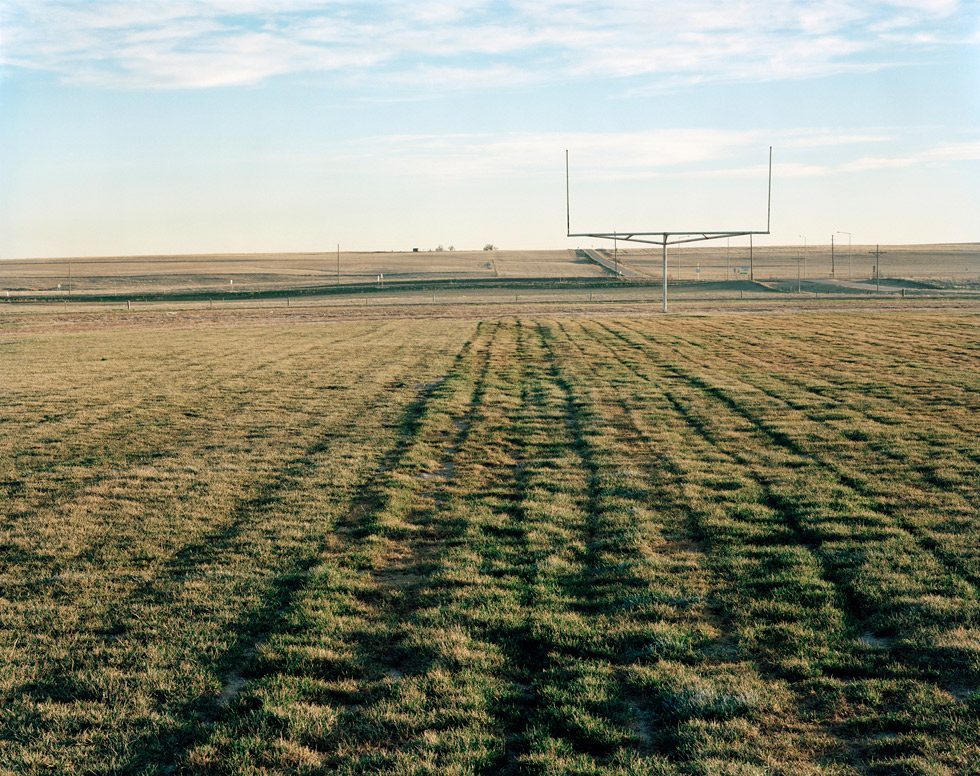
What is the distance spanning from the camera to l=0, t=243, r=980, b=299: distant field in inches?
4515

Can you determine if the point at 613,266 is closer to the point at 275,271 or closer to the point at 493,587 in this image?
the point at 275,271

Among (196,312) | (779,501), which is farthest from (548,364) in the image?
(196,312)

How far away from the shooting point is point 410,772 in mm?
4523

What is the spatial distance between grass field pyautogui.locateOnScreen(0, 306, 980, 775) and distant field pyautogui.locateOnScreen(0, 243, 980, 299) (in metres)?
88.9

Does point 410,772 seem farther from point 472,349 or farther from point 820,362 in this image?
point 472,349

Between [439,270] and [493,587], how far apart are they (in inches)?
5060

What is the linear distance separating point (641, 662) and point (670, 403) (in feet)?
38.4

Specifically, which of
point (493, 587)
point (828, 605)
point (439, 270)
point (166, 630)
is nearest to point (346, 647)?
point (166, 630)

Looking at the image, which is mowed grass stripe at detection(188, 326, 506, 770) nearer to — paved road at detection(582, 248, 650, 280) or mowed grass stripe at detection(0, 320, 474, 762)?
mowed grass stripe at detection(0, 320, 474, 762)

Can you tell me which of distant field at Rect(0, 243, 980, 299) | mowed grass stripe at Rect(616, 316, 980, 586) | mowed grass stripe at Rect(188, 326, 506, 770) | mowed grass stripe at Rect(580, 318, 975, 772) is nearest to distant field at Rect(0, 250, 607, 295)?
distant field at Rect(0, 243, 980, 299)

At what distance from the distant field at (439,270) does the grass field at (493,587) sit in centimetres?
8892

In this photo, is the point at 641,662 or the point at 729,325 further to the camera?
the point at 729,325

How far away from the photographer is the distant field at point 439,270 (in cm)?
11469

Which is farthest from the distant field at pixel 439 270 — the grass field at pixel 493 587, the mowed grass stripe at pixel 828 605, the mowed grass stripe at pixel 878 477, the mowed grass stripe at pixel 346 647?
the mowed grass stripe at pixel 828 605
